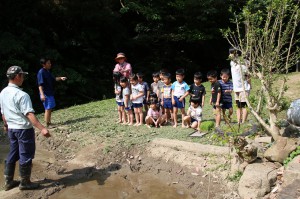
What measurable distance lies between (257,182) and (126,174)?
2.31m

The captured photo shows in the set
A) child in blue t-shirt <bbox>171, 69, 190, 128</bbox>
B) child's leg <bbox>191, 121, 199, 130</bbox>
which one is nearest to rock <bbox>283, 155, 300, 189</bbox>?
child's leg <bbox>191, 121, 199, 130</bbox>

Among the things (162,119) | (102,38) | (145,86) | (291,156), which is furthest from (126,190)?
(102,38)

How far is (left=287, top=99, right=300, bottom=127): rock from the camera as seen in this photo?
601 centimetres

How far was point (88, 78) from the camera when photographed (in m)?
16.9

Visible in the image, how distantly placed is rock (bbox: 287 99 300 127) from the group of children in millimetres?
1098

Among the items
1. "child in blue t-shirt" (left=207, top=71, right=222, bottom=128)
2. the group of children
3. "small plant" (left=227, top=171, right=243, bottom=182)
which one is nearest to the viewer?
"small plant" (left=227, top=171, right=243, bottom=182)

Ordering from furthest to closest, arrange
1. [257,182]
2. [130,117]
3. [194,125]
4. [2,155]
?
[130,117]
[194,125]
[2,155]
[257,182]

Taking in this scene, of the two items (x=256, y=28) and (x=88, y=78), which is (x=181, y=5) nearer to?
(x=88, y=78)

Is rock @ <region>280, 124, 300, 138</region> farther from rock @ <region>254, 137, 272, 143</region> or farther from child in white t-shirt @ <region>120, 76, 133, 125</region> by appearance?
child in white t-shirt @ <region>120, 76, 133, 125</region>

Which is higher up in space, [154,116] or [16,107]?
[16,107]

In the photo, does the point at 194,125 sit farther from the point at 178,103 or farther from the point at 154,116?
the point at 154,116

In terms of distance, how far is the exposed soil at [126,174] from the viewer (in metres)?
5.41

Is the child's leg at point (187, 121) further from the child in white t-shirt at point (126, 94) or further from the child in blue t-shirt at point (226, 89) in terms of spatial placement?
the child in white t-shirt at point (126, 94)

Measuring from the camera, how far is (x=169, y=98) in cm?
789
